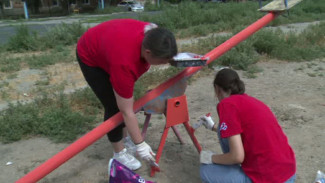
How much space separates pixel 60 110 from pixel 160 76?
180 centimetres

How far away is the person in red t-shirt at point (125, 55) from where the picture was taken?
167 centimetres

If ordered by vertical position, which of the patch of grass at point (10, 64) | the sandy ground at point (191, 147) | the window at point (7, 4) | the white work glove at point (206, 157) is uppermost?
the window at point (7, 4)

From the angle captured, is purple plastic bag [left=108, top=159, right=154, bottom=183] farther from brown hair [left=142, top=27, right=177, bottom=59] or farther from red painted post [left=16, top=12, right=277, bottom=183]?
A: brown hair [left=142, top=27, right=177, bottom=59]

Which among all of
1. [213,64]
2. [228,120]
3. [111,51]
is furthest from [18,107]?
[213,64]

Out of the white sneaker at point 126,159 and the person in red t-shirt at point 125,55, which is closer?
the person in red t-shirt at point 125,55

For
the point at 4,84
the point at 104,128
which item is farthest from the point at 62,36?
the point at 104,128

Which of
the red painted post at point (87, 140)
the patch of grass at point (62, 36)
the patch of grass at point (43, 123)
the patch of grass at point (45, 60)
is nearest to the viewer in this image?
the red painted post at point (87, 140)

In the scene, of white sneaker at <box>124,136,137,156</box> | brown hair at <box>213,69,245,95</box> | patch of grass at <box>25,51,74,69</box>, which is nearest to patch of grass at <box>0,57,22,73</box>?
patch of grass at <box>25,51,74,69</box>

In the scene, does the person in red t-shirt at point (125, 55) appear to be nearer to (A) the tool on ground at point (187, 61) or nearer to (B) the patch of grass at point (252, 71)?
(A) the tool on ground at point (187, 61)

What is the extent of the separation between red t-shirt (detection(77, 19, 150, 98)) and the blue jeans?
2.36 ft

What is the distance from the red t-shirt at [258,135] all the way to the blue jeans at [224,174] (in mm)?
79

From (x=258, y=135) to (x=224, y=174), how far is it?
36 centimetres

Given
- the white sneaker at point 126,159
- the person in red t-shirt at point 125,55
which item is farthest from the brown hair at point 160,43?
the white sneaker at point 126,159

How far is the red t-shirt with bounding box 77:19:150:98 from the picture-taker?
168 centimetres
